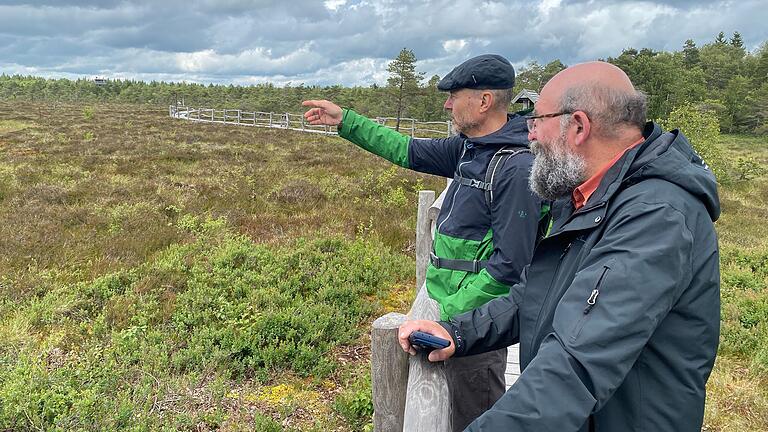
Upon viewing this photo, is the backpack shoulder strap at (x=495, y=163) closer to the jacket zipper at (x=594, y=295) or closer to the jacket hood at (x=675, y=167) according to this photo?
the jacket hood at (x=675, y=167)

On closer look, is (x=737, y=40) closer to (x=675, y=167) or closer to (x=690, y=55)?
(x=690, y=55)

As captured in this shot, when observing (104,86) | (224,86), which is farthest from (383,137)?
(104,86)

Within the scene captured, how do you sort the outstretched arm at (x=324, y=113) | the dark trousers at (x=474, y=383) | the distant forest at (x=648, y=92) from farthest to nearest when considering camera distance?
the distant forest at (x=648, y=92), the outstretched arm at (x=324, y=113), the dark trousers at (x=474, y=383)

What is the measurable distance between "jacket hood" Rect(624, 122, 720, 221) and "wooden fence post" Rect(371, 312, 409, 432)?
1.00 metres

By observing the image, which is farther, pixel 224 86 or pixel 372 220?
pixel 224 86

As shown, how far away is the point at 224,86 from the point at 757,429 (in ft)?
256

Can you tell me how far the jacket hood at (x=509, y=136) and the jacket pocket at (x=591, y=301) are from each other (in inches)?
51.1

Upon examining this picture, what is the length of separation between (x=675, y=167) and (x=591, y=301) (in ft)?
1.32

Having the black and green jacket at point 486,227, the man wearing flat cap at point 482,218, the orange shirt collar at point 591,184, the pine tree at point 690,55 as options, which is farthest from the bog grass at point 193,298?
the pine tree at point 690,55

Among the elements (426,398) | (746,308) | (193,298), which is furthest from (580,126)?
(746,308)

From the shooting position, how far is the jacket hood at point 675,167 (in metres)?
1.21

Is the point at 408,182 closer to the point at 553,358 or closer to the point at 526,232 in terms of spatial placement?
the point at 526,232

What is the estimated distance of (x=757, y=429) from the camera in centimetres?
386

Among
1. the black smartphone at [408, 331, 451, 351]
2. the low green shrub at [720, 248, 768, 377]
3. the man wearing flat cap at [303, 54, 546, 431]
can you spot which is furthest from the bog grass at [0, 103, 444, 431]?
the low green shrub at [720, 248, 768, 377]
